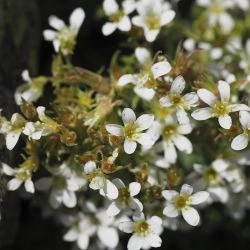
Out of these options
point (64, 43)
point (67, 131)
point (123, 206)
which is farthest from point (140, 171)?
point (64, 43)

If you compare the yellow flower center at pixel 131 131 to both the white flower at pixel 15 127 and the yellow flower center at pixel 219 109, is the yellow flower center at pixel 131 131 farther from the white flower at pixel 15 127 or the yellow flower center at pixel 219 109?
the white flower at pixel 15 127

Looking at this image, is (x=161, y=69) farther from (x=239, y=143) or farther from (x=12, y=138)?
(x=12, y=138)

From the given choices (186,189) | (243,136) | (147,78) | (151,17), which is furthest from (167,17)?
(186,189)

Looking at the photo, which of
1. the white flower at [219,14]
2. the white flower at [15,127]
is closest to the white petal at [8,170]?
the white flower at [15,127]

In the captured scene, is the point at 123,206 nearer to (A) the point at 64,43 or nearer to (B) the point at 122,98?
(B) the point at 122,98

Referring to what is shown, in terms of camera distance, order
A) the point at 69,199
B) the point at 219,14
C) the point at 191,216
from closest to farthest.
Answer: the point at 191,216, the point at 69,199, the point at 219,14
